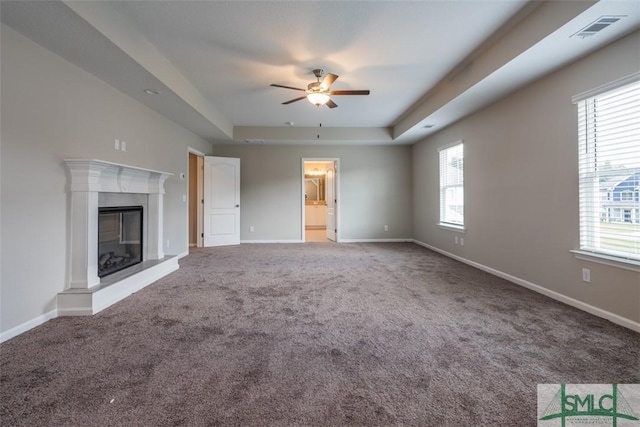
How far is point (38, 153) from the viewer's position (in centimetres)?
234

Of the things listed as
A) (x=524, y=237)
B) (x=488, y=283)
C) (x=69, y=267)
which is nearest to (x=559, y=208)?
(x=524, y=237)

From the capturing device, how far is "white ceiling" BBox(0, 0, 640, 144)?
86.6 inches

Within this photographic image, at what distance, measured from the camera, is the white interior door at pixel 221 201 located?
608 centimetres

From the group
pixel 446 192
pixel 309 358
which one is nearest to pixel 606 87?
pixel 446 192

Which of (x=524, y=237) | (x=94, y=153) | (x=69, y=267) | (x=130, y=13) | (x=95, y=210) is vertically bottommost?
(x=69, y=267)

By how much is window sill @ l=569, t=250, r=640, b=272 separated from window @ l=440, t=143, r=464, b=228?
2143mm

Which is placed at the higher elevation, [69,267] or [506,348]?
[69,267]

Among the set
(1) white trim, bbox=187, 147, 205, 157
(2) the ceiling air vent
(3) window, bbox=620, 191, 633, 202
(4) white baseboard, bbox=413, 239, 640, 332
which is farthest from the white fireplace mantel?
(3) window, bbox=620, 191, 633, 202

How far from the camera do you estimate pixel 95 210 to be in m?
2.75

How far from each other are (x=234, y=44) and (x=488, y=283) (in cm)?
404

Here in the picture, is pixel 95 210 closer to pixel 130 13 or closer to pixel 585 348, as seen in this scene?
pixel 130 13

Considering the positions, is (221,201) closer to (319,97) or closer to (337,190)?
(337,190)

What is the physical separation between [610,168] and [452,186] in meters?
2.66

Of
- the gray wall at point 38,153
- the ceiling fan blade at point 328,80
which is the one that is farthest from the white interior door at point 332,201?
the gray wall at point 38,153
